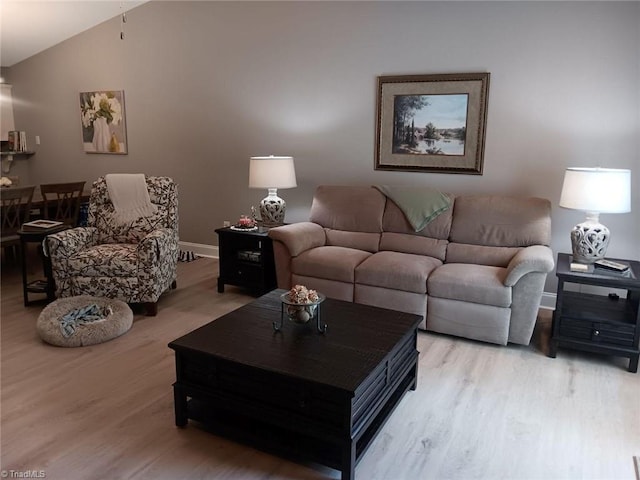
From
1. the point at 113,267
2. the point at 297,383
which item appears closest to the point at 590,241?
the point at 297,383

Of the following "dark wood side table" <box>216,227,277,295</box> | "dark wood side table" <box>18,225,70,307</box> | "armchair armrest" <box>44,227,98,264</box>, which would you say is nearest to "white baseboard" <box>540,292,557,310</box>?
"dark wood side table" <box>216,227,277,295</box>

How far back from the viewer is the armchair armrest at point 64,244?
383 centimetres

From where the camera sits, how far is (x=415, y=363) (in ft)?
8.98

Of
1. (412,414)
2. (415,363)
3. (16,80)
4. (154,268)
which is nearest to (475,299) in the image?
(415,363)

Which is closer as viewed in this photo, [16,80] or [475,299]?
[475,299]

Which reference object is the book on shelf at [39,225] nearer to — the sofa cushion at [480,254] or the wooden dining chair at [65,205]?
the wooden dining chair at [65,205]

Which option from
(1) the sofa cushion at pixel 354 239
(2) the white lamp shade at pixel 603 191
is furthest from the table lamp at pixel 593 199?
(1) the sofa cushion at pixel 354 239

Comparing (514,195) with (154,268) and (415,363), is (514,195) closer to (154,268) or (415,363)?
(415,363)

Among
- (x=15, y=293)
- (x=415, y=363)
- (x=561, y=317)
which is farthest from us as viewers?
(x=15, y=293)

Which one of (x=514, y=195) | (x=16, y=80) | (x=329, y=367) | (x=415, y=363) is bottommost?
(x=415, y=363)

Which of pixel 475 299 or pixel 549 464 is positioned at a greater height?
pixel 475 299

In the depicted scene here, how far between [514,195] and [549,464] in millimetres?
2394

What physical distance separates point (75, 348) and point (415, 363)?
7.21 ft

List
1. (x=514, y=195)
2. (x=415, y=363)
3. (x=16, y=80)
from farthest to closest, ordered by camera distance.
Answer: (x=16, y=80) → (x=514, y=195) → (x=415, y=363)
